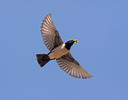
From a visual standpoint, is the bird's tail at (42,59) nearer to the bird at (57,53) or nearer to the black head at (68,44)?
the bird at (57,53)

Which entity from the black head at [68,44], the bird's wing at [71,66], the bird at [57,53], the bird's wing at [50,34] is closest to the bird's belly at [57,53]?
the bird at [57,53]

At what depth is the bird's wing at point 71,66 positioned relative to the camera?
86.1 feet

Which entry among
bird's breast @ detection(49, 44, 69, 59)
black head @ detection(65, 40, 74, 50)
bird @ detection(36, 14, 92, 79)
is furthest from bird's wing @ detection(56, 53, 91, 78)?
black head @ detection(65, 40, 74, 50)

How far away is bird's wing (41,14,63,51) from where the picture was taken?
A: 84.7ft

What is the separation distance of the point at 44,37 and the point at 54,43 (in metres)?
0.62

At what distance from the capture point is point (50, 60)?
2562 cm

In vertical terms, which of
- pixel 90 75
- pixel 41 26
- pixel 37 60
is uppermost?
pixel 41 26

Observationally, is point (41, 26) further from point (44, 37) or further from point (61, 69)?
point (61, 69)

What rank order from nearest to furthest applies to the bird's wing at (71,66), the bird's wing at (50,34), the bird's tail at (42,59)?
the bird's tail at (42,59) < the bird's wing at (50,34) < the bird's wing at (71,66)

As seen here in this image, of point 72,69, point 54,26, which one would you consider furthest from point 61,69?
point 54,26

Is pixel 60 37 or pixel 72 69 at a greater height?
pixel 60 37

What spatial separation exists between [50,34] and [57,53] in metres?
1.15

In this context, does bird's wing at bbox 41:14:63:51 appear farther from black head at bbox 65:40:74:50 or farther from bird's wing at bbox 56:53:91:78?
bird's wing at bbox 56:53:91:78

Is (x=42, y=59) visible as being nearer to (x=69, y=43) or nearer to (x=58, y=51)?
(x=58, y=51)
